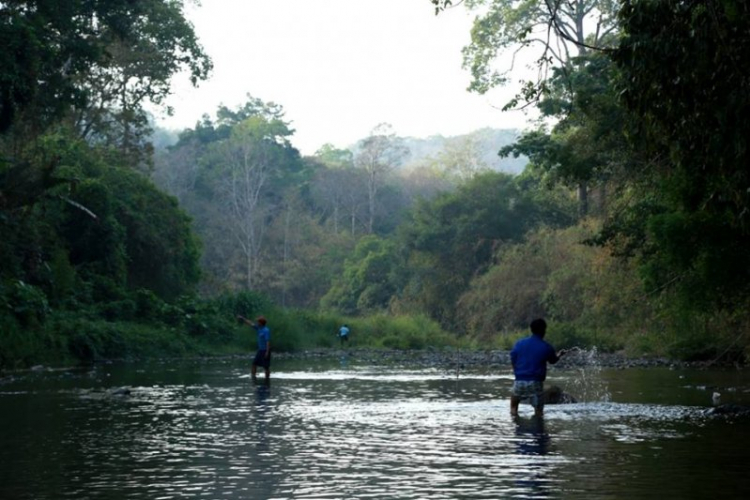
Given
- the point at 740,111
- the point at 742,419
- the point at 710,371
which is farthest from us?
the point at 710,371

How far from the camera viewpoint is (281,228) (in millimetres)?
88750

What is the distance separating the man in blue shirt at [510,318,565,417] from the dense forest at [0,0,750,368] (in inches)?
133

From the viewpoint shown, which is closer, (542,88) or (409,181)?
(542,88)

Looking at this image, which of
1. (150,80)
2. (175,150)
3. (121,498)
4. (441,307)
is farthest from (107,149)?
(121,498)

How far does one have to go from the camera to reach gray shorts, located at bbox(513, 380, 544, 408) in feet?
61.6

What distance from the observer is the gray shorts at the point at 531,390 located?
1878 centimetres

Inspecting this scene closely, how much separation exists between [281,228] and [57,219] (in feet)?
134

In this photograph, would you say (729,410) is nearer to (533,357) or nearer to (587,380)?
(533,357)

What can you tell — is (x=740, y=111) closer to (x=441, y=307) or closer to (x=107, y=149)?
(x=107, y=149)

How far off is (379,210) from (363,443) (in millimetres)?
80825

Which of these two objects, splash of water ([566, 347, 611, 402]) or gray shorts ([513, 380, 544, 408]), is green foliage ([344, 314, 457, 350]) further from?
gray shorts ([513, 380, 544, 408])

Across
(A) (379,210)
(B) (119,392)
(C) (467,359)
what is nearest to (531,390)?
(B) (119,392)

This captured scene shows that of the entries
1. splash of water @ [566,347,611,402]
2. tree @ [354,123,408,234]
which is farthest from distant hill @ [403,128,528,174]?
splash of water @ [566,347,611,402]

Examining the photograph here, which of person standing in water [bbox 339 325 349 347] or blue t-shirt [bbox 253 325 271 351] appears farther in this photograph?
person standing in water [bbox 339 325 349 347]
